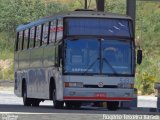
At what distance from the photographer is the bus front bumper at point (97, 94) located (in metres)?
29.0

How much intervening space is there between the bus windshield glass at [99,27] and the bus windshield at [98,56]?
314mm

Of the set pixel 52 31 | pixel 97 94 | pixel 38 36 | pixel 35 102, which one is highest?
pixel 52 31

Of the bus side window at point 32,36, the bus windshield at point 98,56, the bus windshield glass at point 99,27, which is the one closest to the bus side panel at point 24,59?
the bus side window at point 32,36

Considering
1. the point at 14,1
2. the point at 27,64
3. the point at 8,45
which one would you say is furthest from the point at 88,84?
the point at 14,1

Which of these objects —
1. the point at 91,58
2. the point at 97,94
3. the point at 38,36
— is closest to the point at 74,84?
the point at 97,94

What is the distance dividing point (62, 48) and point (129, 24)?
255 centimetres

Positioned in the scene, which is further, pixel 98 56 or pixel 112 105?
pixel 112 105

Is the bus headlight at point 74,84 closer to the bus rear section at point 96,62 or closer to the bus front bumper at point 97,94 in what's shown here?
the bus rear section at point 96,62

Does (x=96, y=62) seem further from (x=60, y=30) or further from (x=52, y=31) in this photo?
(x=52, y=31)

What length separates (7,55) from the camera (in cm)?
7712

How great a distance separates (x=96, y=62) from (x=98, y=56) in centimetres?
21

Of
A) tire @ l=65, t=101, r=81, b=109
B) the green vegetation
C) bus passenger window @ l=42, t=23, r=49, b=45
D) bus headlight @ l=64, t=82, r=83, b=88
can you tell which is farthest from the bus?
the green vegetation

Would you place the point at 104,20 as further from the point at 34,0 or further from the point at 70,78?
the point at 34,0

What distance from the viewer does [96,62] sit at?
96.3 ft
